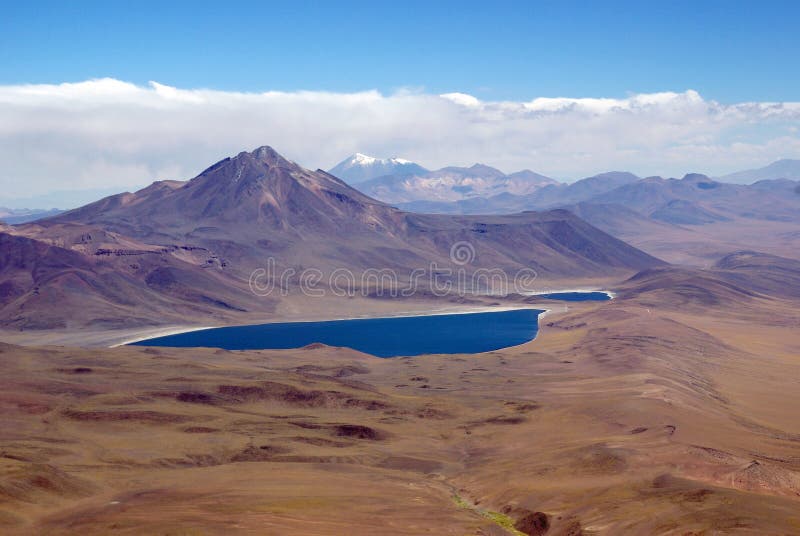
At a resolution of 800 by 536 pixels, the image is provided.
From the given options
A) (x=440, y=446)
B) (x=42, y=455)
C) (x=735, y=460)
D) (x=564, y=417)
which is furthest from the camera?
(x=564, y=417)

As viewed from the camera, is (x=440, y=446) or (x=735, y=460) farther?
(x=440, y=446)

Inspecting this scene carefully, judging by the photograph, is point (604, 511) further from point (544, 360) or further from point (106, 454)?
point (544, 360)

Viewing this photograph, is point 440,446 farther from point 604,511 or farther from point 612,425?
point 604,511

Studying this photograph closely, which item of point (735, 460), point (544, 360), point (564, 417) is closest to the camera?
point (735, 460)

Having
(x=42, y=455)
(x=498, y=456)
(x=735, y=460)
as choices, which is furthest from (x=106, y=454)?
(x=735, y=460)

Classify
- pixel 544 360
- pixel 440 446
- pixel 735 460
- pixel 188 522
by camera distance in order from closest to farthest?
1. pixel 188 522
2. pixel 735 460
3. pixel 440 446
4. pixel 544 360

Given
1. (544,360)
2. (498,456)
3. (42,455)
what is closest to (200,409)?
(42,455)
